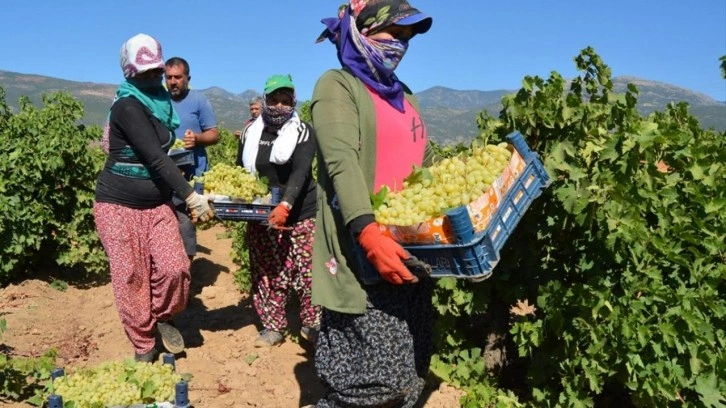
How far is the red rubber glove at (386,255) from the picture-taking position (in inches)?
102

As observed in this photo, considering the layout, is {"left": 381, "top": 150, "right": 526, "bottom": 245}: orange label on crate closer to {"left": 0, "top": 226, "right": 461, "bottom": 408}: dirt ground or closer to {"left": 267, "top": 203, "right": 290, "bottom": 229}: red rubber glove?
{"left": 0, "top": 226, "right": 461, "bottom": 408}: dirt ground

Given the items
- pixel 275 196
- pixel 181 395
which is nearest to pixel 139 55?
pixel 275 196

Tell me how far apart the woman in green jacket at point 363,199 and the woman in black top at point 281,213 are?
5.77 feet

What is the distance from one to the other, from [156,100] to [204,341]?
6.91 feet

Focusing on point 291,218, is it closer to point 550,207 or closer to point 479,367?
point 479,367

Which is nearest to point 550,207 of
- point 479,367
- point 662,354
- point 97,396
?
point 662,354

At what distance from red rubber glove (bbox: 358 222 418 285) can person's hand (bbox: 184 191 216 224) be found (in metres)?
2.01

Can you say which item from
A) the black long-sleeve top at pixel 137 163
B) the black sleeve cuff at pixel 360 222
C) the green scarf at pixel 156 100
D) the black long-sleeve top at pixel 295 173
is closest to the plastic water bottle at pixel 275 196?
the black long-sleeve top at pixel 295 173

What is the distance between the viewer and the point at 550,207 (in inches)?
141

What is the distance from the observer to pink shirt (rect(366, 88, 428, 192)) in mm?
2953

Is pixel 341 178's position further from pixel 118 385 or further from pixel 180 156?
pixel 180 156

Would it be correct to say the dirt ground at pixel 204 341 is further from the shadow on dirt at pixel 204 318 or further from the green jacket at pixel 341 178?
the green jacket at pixel 341 178

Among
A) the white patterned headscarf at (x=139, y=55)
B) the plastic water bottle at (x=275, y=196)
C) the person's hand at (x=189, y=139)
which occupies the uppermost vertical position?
the white patterned headscarf at (x=139, y=55)

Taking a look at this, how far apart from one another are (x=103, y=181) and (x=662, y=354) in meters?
3.38
